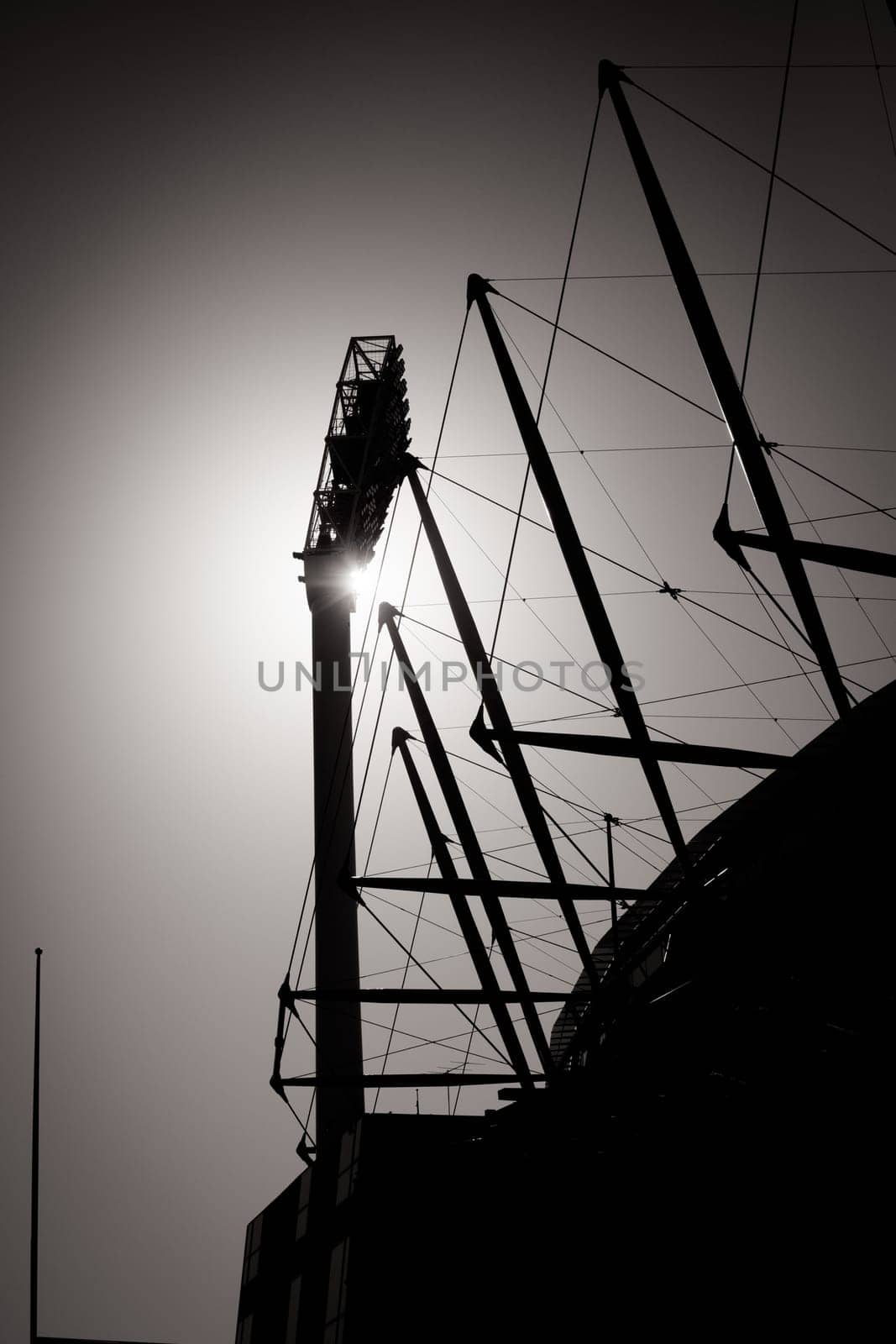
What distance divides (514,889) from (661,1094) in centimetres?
402

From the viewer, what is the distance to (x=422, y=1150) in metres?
19.2

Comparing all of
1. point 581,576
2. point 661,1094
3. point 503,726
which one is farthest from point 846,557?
point 661,1094

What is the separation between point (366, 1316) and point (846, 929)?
395 inches

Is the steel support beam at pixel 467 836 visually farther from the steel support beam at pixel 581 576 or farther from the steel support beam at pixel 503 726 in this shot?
the steel support beam at pixel 581 576

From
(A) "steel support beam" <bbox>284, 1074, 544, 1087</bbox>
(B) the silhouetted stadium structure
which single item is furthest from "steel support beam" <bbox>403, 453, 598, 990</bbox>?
(A) "steel support beam" <bbox>284, 1074, 544, 1087</bbox>

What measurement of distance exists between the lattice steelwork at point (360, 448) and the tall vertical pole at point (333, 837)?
3.95ft

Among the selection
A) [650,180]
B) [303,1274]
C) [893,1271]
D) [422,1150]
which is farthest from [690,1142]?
[650,180]

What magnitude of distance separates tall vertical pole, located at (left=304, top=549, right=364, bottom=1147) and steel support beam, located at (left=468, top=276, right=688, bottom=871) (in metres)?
11.7

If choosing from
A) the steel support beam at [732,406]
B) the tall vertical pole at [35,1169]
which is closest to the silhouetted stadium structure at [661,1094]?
the steel support beam at [732,406]

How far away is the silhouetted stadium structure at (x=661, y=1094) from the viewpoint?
1259 cm

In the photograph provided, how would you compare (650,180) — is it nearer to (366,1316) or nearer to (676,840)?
(676,840)

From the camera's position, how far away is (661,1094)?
17.0 metres

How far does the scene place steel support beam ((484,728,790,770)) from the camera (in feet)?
44.1

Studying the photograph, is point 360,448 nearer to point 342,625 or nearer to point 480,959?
point 342,625
